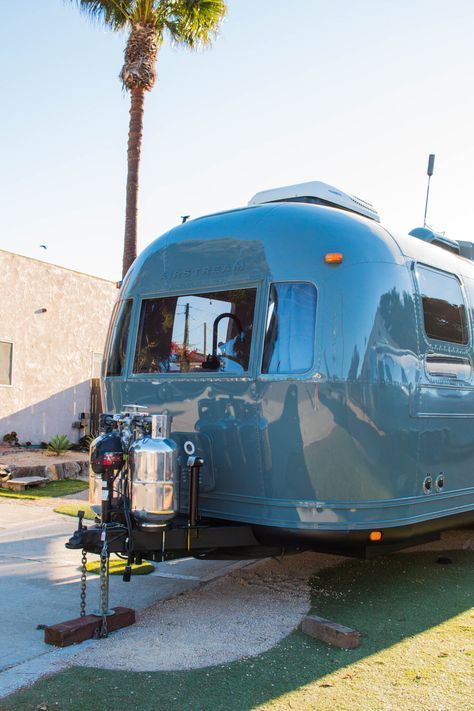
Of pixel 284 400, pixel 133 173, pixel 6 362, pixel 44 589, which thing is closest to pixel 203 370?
pixel 284 400

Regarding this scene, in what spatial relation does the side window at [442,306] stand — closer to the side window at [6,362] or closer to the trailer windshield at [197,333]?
the trailer windshield at [197,333]

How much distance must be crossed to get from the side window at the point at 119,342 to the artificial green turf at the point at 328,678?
8.36ft

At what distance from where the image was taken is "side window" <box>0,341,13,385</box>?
16062 millimetres

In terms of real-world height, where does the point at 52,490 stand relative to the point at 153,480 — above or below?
below

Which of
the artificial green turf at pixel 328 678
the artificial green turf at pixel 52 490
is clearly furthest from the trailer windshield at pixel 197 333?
the artificial green turf at pixel 52 490

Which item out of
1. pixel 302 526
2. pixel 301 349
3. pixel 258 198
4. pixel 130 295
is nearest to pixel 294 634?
pixel 302 526

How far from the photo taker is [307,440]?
17.0 ft

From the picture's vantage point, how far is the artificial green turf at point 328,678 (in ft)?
13.0

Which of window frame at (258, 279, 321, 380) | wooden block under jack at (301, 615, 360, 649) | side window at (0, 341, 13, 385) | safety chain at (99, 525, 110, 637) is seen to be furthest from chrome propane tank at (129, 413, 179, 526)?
side window at (0, 341, 13, 385)

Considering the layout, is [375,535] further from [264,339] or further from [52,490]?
[52,490]

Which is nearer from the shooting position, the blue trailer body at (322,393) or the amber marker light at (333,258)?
the blue trailer body at (322,393)

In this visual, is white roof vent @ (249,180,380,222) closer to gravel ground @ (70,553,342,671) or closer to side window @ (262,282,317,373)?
side window @ (262,282,317,373)

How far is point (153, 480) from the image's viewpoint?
4.93 m

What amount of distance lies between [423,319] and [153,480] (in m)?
2.44
